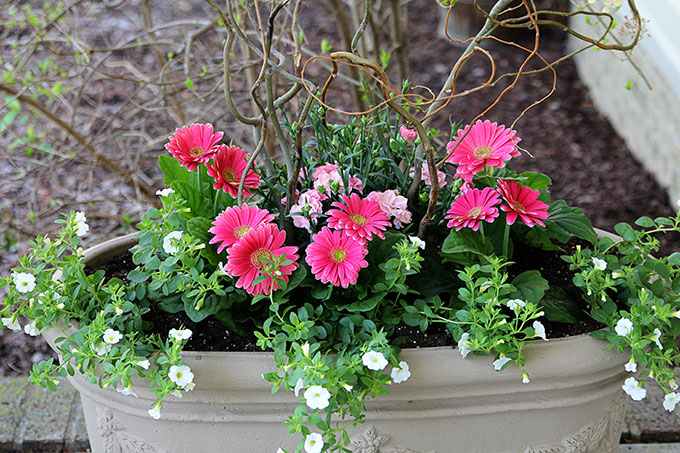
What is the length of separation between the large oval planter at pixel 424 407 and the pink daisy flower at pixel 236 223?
184 millimetres

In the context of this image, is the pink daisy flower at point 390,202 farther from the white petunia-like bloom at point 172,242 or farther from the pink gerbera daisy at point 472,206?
the white petunia-like bloom at point 172,242

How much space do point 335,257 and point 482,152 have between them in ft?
0.96

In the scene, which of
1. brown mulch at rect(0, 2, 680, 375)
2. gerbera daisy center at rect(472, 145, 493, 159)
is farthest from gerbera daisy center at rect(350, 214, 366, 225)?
brown mulch at rect(0, 2, 680, 375)

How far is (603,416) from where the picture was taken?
1310 mm

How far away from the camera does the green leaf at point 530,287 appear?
47.8 inches

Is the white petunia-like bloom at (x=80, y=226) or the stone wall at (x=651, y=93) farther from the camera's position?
the stone wall at (x=651, y=93)

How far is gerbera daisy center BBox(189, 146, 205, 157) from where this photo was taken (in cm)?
126

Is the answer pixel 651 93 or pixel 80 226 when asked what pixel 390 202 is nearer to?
pixel 80 226

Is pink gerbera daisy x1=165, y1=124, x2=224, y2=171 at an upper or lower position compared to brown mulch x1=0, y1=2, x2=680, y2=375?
upper

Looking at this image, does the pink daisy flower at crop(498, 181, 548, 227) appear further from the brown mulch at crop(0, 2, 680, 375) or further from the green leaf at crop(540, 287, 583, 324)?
the brown mulch at crop(0, 2, 680, 375)

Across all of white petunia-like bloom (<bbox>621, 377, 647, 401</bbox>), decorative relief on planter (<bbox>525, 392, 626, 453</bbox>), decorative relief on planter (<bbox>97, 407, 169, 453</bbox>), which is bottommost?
decorative relief on planter (<bbox>525, 392, 626, 453</bbox>)

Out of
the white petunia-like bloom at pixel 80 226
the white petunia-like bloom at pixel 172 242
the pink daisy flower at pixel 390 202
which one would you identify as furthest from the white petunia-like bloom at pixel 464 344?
the white petunia-like bloom at pixel 80 226

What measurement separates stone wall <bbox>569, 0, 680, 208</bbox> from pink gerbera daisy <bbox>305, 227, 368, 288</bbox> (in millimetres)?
1526

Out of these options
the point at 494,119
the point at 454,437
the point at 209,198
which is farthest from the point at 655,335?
the point at 494,119
